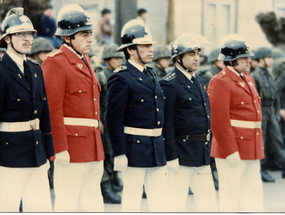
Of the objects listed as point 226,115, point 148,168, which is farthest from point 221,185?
point 148,168

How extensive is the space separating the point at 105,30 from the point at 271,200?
3.36 metres

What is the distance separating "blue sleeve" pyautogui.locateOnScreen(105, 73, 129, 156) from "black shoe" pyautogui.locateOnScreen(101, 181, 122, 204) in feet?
7.74

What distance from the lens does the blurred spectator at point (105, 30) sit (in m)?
6.46

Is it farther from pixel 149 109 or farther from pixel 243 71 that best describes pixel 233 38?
pixel 149 109

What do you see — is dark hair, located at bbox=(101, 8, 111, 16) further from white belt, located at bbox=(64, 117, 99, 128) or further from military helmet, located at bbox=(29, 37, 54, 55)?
white belt, located at bbox=(64, 117, 99, 128)

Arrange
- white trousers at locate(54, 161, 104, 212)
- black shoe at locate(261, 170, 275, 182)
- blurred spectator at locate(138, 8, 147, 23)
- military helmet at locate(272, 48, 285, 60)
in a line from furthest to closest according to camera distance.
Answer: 1. military helmet at locate(272, 48, 285, 60)
2. black shoe at locate(261, 170, 275, 182)
3. blurred spectator at locate(138, 8, 147, 23)
4. white trousers at locate(54, 161, 104, 212)

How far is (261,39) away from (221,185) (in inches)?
174

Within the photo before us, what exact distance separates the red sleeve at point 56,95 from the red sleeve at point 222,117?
5.64ft

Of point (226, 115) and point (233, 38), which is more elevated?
point (233, 38)

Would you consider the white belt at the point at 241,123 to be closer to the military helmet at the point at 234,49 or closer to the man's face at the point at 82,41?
the military helmet at the point at 234,49

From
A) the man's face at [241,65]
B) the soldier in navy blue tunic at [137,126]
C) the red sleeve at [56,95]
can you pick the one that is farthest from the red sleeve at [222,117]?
the red sleeve at [56,95]

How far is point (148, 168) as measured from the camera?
456cm

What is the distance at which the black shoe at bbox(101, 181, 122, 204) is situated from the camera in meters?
6.61

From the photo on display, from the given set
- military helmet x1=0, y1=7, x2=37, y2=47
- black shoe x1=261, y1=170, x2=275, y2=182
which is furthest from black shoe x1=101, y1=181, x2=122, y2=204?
military helmet x1=0, y1=7, x2=37, y2=47
